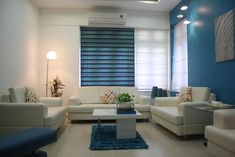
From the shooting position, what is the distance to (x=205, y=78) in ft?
13.4

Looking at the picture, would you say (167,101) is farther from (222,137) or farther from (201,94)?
(222,137)

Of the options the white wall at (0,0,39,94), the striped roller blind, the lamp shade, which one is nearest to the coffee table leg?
the white wall at (0,0,39,94)

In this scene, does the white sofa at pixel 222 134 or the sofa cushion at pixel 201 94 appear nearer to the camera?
the white sofa at pixel 222 134

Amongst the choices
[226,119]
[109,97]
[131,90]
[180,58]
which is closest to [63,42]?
[109,97]

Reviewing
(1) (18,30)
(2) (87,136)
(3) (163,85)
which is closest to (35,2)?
(1) (18,30)

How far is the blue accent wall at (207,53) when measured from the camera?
3438mm

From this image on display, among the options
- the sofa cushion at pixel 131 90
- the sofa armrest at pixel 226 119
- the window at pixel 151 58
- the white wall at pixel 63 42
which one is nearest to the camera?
the sofa armrest at pixel 226 119

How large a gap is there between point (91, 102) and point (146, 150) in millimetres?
2552

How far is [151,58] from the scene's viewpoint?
5.94m

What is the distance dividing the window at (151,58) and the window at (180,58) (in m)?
0.34

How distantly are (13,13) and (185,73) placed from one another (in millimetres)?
3897

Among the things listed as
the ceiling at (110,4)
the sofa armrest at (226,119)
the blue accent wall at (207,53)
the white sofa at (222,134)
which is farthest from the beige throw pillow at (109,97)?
the sofa armrest at (226,119)

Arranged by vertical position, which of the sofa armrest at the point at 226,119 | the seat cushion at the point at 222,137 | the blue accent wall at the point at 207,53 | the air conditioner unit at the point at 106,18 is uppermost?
the air conditioner unit at the point at 106,18

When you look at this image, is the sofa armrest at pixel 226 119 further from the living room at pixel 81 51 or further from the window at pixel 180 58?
the window at pixel 180 58
